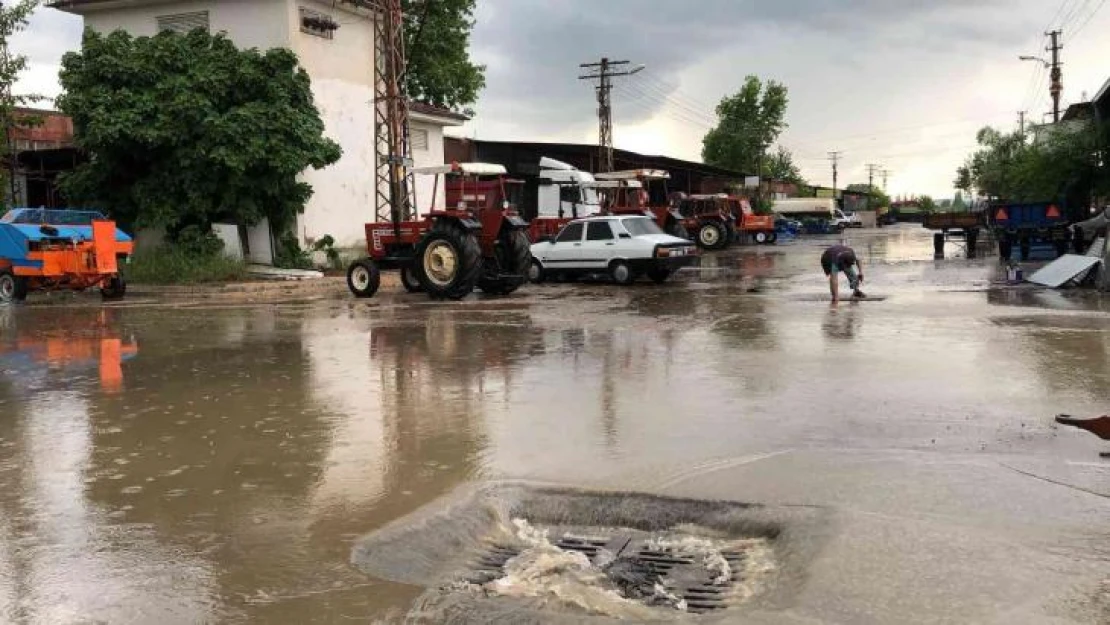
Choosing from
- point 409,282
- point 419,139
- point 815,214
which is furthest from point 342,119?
point 815,214

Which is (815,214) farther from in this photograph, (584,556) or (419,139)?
(584,556)

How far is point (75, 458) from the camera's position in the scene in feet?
20.1

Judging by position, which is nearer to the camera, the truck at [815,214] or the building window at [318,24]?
the building window at [318,24]

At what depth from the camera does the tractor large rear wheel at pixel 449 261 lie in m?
17.7

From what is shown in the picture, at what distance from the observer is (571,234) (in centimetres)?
2239

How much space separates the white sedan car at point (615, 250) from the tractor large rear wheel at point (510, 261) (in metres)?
3.16

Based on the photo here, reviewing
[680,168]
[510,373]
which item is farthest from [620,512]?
[680,168]

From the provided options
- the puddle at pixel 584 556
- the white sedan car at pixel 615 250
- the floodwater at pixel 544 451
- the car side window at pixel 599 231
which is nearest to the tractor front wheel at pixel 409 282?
the white sedan car at pixel 615 250

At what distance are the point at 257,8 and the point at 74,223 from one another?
7.81 meters

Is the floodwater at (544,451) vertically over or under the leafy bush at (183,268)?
under

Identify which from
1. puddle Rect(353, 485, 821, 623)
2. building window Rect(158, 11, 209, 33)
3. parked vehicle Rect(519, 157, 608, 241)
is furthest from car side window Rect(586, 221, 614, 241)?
puddle Rect(353, 485, 821, 623)

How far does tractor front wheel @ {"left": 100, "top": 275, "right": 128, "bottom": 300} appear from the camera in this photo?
19.8 meters

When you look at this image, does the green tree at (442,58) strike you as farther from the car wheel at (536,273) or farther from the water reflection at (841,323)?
the water reflection at (841,323)

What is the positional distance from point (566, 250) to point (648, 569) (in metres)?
18.2
